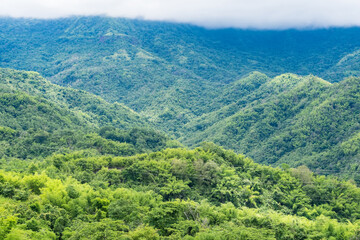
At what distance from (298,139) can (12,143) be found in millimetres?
79068

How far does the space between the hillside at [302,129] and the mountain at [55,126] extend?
35.1 meters

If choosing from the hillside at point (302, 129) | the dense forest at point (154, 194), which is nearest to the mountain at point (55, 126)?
the dense forest at point (154, 194)

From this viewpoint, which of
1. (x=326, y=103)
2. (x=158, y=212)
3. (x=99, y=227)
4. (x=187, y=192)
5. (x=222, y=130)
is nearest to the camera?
(x=99, y=227)

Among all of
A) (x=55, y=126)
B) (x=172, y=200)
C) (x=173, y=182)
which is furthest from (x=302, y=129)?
(x=172, y=200)

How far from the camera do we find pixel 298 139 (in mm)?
106875

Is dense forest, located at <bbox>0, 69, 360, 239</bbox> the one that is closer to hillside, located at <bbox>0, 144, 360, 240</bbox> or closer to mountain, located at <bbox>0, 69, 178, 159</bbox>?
hillside, located at <bbox>0, 144, 360, 240</bbox>

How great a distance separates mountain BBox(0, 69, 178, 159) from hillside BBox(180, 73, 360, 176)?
35.1 m

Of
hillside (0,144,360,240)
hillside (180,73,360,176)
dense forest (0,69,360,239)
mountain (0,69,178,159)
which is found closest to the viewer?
hillside (0,144,360,240)

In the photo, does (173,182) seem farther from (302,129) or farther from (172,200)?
(302,129)

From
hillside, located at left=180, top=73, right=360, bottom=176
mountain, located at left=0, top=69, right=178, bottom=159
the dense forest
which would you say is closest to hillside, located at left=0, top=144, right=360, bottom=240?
the dense forest

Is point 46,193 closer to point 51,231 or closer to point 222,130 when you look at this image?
point 51,231

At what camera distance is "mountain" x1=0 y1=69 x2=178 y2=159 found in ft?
208

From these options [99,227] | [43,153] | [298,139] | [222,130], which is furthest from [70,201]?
[222,130]

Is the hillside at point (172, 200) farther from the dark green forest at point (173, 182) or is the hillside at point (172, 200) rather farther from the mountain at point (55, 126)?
the mountain at point (55, 126)
